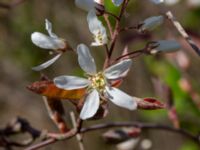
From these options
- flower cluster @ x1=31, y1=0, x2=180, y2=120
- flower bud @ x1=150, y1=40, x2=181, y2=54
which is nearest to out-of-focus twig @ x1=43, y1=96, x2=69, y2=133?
flower cluster @ x1=31, y1=0, x2=180, y2=120

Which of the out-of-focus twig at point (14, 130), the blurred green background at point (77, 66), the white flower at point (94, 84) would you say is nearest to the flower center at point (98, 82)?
the white flower at point (94, 84)

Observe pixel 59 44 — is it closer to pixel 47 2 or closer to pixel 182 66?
pixel 182 66

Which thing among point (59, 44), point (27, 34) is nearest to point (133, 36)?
point (27, 34)

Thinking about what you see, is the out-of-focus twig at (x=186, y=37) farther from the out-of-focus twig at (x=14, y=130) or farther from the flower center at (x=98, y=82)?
the out-of-focus twig at (x=14, y=130)

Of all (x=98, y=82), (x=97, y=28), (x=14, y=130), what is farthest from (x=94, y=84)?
(x=14, y=130)

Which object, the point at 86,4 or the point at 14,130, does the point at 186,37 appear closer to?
the point at 86,4
